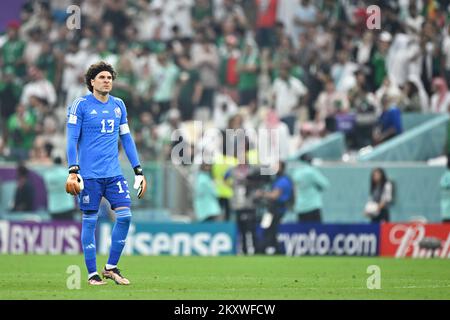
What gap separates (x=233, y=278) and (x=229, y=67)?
43.7 feet

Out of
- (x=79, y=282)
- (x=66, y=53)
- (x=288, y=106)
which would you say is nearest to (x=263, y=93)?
(x=288, y=106)

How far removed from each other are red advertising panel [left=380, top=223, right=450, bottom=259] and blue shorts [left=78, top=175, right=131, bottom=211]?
10.0m

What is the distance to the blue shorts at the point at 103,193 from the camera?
1392cm

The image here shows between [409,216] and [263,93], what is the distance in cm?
547

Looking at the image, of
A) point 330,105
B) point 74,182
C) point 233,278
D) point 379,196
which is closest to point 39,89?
point 330,105

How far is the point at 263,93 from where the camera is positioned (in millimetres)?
27969

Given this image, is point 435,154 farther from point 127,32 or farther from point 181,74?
point 127,32

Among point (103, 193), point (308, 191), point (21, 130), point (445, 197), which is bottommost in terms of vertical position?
point (445, 197)

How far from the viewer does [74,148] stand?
45.1 feet

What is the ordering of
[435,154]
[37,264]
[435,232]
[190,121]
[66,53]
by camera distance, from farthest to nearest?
[66,53] < [190,121] < [435,154] < [435,232] < [37,264]

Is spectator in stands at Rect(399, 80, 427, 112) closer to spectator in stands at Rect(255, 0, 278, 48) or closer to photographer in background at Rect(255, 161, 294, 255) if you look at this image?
photographer in background at Rect(255, 161, 294, 255)

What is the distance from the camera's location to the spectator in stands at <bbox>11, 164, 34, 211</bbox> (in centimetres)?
2480

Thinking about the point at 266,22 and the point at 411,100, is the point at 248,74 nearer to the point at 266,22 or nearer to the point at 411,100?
the point at 266,22

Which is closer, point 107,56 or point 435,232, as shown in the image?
point 435,232
